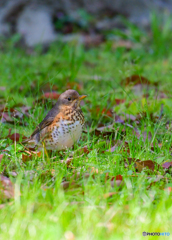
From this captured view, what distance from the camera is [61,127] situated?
3.44 meters

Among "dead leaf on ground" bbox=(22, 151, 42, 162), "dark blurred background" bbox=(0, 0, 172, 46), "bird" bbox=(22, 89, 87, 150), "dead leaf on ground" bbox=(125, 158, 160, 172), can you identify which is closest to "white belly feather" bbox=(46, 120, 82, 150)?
"bird" bbox=(22, 89, 87, 150)

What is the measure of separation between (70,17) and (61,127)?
208 inches

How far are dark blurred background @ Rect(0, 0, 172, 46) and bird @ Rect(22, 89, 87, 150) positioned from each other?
173 inches

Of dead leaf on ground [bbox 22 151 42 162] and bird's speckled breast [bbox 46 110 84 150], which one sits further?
bird's speckled breast [bbox 46 110 84 150]

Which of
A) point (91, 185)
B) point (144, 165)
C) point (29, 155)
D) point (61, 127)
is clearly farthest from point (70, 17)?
point (91, 185)

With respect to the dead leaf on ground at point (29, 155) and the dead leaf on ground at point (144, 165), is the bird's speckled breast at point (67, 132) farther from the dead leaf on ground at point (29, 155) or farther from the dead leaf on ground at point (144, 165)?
the dead leaf on ground at point (144, 165)

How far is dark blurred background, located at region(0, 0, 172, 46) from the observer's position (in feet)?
25.6

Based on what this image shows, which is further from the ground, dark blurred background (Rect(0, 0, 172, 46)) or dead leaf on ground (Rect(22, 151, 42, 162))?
dark blurred background (Rect(0, 0, 172, 46))

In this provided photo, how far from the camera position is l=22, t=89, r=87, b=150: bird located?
342 centimetres

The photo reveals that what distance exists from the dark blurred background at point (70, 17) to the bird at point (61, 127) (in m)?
4.38

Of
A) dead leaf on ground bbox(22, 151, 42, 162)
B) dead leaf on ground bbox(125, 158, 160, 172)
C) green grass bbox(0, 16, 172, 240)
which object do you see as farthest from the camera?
dead leaf on ground bbox(22, 151, 42, 162)

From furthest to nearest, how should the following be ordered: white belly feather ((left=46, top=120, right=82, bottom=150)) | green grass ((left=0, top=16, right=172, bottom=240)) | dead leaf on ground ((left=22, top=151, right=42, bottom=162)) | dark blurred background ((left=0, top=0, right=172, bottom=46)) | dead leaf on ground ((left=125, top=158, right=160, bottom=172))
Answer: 1. dark blurred background ((left=0, top=0, right=172, bottom=46))
2. white belly feather ((left=46, top=120, right=82, bottom=150))
3. dead leaf on ground ((left=22, top=151, right=42, bottom=162))
4. dead leaf on ground ((left=125, top=158, right=160, bottom=172))
5. green grass ((left=0, top=16, right=172, bottom=240))

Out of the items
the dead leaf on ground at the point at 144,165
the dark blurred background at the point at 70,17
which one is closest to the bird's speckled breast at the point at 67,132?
the dead leaf on ground at the point at 144,165

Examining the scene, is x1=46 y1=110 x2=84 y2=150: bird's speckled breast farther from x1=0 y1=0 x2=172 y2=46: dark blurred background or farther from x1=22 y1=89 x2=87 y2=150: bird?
x1=0 y1=0 x2=172 y2=46: dark blurred background
